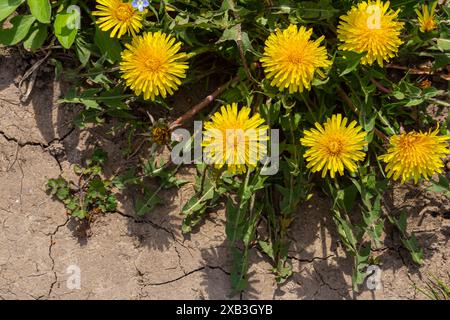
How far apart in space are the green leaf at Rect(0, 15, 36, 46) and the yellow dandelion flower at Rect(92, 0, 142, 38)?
0.50 metres

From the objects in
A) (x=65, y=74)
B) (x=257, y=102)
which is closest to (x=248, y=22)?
(x=257, y=102)

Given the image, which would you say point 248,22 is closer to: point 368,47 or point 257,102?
point 257,102

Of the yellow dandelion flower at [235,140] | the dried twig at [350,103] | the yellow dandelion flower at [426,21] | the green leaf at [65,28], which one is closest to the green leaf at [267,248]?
the yellow dandelion flower at [235,140]

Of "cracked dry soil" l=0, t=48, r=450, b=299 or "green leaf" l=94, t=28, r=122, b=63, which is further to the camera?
"cracked dry soil" l=0, t=48, r=450, b=299

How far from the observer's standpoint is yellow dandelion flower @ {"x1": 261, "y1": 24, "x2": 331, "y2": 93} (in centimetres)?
263

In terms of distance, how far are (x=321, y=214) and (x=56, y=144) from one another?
1.62 m

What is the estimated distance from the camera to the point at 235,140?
2658mm

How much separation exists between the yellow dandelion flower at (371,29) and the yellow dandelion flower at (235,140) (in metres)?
0.60

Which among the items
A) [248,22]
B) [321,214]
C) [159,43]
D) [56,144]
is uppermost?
[248,22]

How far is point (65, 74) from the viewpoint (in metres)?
3.25

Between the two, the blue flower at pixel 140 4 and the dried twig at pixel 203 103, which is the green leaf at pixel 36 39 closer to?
the blue flower at pixel 140 4

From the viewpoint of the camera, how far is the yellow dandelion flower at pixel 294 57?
263 cm

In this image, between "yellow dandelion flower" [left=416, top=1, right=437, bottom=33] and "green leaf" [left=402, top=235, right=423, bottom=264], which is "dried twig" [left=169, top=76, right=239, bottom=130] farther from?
"green leaf" [left=402, top=235, right=423, bottom=264]

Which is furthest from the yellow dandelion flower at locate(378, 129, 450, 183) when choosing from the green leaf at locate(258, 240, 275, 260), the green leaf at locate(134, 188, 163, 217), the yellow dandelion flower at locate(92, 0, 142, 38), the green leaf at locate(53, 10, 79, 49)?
the green leaf at locate(53, 10, 79, 49)
